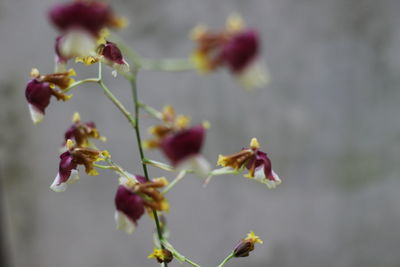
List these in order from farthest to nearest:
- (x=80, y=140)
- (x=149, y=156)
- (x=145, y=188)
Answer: (x=149, y=156), (x=80, y=140), (x=145, y=188)

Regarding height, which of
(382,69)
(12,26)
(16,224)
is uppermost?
(382,69)

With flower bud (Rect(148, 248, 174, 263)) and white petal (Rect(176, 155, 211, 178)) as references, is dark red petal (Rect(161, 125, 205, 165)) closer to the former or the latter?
white petal (Rect(176, 155, 211, 178))

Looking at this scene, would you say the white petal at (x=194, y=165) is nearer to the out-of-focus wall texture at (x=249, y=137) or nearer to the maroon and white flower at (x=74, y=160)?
the maroon and white flower at (x=74, y=160)

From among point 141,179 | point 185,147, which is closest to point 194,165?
point 185,147

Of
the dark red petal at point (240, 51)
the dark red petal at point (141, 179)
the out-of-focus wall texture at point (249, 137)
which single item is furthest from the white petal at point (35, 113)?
the out-of-focus wall texture at point (249, 137)

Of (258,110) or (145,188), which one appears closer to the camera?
(145,188)

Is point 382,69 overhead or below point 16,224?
overhead

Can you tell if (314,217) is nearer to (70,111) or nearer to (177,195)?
(177,195)

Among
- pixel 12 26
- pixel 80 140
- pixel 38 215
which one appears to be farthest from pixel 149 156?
pixel 80 140

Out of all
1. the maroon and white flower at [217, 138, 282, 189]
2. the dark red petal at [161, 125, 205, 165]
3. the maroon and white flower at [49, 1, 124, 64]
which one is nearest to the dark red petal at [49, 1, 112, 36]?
the maroon and white flower at [49, 1, 124, 64]
